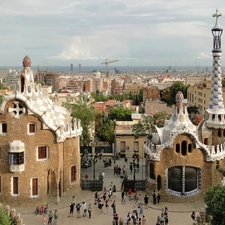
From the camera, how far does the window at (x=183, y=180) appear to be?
31.8 metres

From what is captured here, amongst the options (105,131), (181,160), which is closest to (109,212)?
(181,160)

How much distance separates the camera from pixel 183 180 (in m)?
31.8

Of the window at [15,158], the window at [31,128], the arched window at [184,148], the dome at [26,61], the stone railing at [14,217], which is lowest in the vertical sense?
the stone railing at [14,217]

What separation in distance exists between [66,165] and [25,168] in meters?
3.79

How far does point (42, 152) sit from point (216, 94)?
15.7 metres

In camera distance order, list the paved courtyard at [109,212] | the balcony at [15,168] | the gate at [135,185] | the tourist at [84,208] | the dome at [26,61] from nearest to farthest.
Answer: the paved courtyard at [109,212] < the tourist at [84,208] < the balcony at [15,168] < the dome at [26,61] < the gate at [135,185]

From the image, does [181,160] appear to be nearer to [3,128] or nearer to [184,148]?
[184,148]

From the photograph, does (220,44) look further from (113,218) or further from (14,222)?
(14,222)

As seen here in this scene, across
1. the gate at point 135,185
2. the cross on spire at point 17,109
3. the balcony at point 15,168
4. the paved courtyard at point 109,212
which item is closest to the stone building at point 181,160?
the paved courtyard at point 109,212

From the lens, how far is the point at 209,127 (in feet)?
110

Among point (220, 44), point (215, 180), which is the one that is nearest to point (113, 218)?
point (215, 180)

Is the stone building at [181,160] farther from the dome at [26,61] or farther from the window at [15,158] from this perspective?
the dome at [26,61]

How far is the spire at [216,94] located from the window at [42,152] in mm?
13997

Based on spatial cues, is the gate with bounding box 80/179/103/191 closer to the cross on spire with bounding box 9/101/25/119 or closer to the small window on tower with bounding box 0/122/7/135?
the small window on tower with bounding box 0/122/7/135
